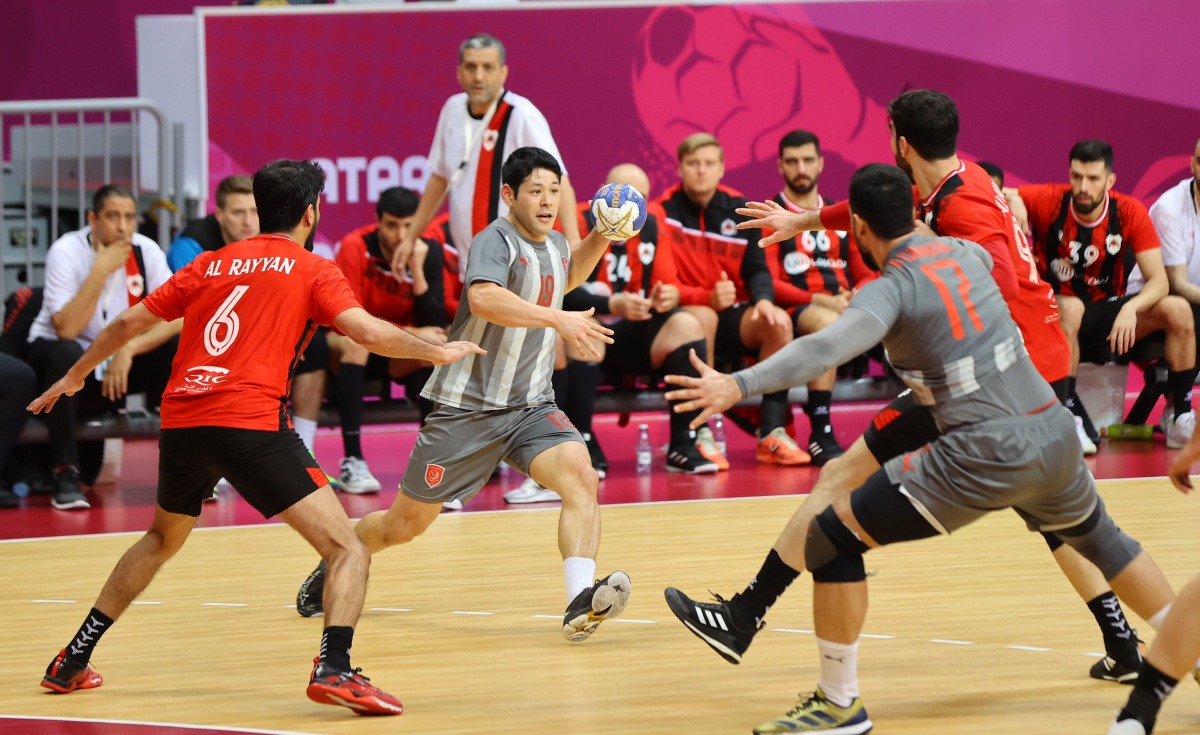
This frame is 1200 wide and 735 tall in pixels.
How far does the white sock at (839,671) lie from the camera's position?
13.2 ft

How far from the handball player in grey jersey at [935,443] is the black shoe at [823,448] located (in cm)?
467

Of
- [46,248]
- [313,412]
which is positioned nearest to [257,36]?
[46,248]

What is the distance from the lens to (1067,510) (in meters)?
4.13

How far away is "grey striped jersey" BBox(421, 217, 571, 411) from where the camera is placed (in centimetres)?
554

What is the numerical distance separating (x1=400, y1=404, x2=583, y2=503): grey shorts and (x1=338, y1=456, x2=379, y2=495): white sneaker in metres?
2.91

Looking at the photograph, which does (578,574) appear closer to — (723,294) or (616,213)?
(616,213)

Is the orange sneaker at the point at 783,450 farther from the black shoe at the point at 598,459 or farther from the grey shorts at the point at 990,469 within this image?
the grey shorts at the point at 990,469

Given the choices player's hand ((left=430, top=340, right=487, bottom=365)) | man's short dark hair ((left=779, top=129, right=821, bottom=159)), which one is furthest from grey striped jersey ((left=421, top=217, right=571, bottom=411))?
man's short dark hair ((left=779, top=129, right=821, bottom=159))

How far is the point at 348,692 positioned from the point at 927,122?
2627 mm

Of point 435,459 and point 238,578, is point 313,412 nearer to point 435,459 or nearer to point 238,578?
point 238,578

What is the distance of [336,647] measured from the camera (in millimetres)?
4414

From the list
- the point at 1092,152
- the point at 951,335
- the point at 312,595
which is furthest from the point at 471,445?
the point at 1092,152

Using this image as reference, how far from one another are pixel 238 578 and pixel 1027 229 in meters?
5.41

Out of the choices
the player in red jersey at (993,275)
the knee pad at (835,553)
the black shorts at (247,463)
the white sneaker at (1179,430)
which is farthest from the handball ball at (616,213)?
the white sneaker at (1179,430)
